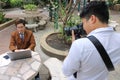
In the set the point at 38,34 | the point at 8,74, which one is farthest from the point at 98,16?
the point at 38,34

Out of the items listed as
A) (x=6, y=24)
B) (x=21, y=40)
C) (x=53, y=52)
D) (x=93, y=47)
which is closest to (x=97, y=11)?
(x=93, y=47)

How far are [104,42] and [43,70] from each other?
3.31 metres

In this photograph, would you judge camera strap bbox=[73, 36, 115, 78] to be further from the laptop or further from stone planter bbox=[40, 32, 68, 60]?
stone planter bbox=[40, 32, 68, 60]

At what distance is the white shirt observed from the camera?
1.62m

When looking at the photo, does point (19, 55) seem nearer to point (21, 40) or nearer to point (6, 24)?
point (21, 40)

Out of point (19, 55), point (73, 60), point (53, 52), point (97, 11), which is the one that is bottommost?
point (53, 52)

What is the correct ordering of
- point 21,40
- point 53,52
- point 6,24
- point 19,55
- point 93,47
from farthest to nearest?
point 6,24
point 53,52
point 21,40
point 19,55
point 93,47

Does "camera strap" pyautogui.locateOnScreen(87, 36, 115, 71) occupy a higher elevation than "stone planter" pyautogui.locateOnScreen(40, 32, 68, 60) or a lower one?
higher

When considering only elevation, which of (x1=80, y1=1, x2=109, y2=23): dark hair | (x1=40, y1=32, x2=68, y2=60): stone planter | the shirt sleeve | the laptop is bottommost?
(x1=40, y1=32, x2=68, y2=60): stone planter

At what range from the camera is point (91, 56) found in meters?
1.65

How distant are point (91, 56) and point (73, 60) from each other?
15 centimetres

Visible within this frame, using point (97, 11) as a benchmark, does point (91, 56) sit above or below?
below

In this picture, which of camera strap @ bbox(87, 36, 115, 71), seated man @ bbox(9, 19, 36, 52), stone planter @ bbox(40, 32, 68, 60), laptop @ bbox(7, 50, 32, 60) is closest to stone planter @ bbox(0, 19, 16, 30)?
stone planter @ bbox(40, 32, 68, 60)

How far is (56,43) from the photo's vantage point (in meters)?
6.20
